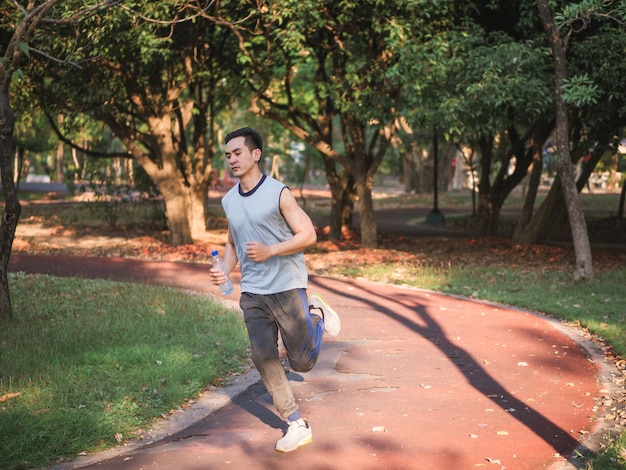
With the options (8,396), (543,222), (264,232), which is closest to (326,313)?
(264,232)

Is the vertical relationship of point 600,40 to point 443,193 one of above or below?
above

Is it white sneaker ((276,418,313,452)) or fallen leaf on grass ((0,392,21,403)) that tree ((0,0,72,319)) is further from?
white sneaker ((276,418,313,452))

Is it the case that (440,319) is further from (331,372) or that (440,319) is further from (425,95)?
(425,95)

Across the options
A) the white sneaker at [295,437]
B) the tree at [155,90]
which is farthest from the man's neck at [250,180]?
the tree at [155,90]

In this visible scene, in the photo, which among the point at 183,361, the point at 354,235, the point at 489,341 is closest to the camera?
the point at 183,361

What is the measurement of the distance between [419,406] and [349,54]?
45.3ft

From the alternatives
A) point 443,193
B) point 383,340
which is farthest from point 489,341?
point 443,193

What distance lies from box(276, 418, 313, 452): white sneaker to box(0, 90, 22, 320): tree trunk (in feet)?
18.1

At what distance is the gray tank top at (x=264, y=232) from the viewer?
6000 millimetres

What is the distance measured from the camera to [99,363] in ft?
27.0

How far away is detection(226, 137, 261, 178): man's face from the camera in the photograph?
5941 mm

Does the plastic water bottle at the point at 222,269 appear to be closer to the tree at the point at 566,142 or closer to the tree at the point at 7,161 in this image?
the tree at the point at 7,161

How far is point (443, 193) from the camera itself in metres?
48.9

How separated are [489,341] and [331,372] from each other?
2.41m
